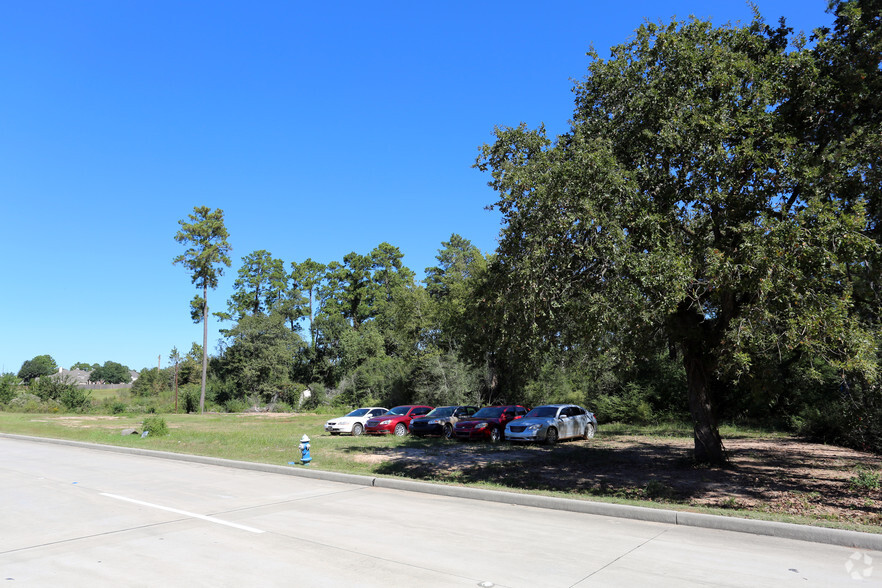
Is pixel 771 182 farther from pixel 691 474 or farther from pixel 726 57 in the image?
pixel 691 474

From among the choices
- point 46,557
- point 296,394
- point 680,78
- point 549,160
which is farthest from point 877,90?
point 296,394

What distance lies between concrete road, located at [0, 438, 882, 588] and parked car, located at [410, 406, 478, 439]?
1321 cm

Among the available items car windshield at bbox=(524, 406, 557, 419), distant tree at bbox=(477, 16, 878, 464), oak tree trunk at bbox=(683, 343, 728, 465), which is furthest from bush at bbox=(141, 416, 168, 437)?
oak tree trunk at bbox=(683, 343, 728, 465)

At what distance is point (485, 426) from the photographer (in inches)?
876

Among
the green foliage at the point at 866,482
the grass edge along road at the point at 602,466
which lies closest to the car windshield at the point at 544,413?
the grass edge along road at the point at 602,466

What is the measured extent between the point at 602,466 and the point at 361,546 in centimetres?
918

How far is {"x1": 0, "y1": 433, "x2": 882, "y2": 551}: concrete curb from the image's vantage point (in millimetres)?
6926

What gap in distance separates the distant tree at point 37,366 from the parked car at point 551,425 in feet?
501

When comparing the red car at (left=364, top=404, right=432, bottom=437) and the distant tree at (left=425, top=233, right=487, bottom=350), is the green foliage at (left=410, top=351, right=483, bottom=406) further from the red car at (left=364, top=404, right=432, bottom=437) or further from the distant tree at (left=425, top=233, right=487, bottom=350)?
the red car at (left=364, top=404, right=432, bottom=437)

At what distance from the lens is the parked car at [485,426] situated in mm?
22203

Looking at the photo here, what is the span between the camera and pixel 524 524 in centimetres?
819

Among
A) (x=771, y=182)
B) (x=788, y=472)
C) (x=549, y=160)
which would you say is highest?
(x=549, y=160)

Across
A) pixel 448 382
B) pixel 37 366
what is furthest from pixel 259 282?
pixel 37 366

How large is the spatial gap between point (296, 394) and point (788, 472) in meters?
53.6
